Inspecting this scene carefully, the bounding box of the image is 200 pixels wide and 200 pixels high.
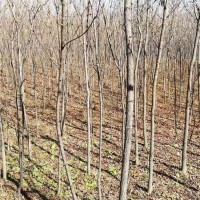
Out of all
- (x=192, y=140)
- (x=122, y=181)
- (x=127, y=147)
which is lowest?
(x=192, y=140)

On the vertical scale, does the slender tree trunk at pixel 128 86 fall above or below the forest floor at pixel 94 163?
above

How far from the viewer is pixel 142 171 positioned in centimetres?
1181

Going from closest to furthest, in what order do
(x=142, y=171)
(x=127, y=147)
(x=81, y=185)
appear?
(x=127, y=147) → (x=81, y=185) → (x=142, y=171)

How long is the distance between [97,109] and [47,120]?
389cm

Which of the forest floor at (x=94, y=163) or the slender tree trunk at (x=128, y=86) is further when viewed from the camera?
the forest floor at (x=94, y=163)

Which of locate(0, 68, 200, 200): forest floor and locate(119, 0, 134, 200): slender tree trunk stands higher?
locate(119, 0, 134, 200): slender tree trunk

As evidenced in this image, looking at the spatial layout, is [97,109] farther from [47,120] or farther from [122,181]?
[122,181]

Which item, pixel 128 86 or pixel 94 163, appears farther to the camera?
pixel 94 163

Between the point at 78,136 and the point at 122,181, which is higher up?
the point at 122,181

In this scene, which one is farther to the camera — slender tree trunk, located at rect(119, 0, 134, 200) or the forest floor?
the forest floor

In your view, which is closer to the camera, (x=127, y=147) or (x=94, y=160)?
(x=127, y=147)

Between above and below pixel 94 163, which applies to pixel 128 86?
above

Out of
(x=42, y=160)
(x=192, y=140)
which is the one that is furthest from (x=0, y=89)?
(x=192, y=140)

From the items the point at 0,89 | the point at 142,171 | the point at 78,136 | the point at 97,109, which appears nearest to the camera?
the point at 142,171
